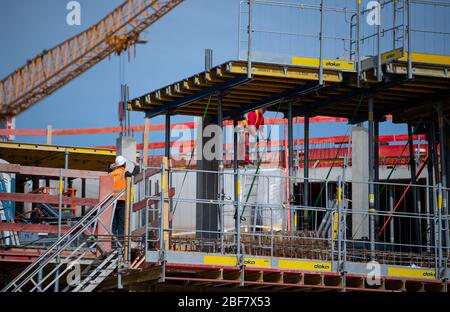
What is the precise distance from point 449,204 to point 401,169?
1067 cm

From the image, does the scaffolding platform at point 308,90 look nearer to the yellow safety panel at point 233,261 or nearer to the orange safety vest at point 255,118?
the orange safety vest at point 255,118

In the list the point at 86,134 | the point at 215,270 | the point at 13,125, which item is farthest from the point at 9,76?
the point at 215,270

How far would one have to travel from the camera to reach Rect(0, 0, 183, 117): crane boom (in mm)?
60656

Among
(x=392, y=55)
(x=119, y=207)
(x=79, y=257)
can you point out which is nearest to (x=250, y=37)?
(x=392, y=55)

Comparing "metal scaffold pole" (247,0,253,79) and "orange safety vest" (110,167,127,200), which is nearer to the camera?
"orange safety vest" (110,167,127,200)

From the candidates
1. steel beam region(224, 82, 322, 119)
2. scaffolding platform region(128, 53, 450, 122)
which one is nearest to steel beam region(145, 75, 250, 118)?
scaffolding platform region(128, 53, 450, 122)

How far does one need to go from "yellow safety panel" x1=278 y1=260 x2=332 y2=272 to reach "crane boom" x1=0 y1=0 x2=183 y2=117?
39.2 meters

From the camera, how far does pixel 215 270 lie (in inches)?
825

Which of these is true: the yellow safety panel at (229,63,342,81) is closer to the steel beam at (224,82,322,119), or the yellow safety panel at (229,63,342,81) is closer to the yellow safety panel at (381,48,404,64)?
the steel beam at (224,82,322,119)

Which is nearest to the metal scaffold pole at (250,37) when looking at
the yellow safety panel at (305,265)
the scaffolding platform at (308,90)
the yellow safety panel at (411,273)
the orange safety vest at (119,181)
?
the scaffolding platform at (308,90)

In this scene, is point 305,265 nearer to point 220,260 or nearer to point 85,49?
point 220,260
